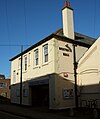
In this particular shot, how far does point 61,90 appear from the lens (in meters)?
19.7

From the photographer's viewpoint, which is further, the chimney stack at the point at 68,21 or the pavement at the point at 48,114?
the chimney stack at the point at 68,21

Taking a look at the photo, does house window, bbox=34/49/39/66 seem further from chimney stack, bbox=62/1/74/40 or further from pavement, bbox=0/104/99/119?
pavement, bbox=0/104/99/119

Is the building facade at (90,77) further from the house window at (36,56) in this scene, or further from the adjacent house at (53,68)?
the house window at (36,56)

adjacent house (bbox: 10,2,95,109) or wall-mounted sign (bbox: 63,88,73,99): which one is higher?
adjacent house (bbox: 10,2,95,109)

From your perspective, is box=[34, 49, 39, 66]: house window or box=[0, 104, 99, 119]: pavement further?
box=[34, 49, 39, 66]: house window

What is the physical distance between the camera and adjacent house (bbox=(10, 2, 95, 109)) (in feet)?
64.4

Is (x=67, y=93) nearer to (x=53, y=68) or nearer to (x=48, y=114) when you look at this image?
(x=53, y=68)

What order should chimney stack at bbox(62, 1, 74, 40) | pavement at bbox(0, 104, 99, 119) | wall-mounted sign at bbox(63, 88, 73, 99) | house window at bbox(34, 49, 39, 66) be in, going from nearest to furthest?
pavement at bbox(0, 104, 99, 119) < wall-mounted sign at bbox(63, 88, 73, 99) < chimney stack at bbox(62, 1, 74, 40) < house window at bbox(34, 49, 39, 66)

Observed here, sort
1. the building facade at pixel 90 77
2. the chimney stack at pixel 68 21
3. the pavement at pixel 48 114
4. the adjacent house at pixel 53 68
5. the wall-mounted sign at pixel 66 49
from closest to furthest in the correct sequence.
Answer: the pavement at pixel 48 114, the building facade at pixel 90 77, the adjacent house at pixel 53 68, the wall-mounted sign at pixel 66 49, the chimney stack at pixel 68 21

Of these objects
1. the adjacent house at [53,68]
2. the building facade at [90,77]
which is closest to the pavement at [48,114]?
the adjacent house at [53,68]

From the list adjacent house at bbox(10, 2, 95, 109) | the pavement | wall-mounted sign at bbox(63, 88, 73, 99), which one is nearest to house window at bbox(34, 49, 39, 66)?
adjacent house at bbox(10, 2, 95, 109)

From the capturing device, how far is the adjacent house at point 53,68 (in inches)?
773

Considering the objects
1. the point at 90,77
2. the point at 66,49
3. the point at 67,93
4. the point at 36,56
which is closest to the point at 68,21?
the point at 66,49

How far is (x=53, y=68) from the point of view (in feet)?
64.4
